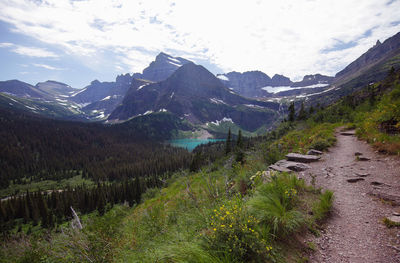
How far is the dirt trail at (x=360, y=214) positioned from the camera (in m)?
3.52

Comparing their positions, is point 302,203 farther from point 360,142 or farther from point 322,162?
point 360,142

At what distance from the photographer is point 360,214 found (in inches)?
191

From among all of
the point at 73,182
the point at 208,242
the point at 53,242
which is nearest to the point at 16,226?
the point at 73,182

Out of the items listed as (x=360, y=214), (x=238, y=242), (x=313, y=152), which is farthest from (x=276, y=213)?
(x=313, y=152)

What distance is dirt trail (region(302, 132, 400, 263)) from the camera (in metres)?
3.52

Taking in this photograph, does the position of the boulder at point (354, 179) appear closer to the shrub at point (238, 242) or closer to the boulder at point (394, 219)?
the boulder at point (394, 219)

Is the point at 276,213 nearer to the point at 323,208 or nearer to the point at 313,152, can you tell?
the point at 323,208

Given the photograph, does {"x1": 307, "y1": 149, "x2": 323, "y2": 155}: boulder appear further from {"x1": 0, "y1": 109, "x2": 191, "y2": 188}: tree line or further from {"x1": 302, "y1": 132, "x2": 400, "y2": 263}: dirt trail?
{"x1": 0, "y1": 109, "x2": 191, "y2": 188}: tree line

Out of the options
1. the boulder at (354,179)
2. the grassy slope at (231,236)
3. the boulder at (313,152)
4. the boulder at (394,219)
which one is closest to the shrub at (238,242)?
the grassy slope at (231,236)

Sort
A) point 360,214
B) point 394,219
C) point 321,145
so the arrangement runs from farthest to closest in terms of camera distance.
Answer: point 321,145 → point 360,214 → point 394,219

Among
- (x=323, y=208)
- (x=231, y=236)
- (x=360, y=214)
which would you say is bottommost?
(x=360, y=214)

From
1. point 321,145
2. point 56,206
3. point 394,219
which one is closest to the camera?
point 394,219

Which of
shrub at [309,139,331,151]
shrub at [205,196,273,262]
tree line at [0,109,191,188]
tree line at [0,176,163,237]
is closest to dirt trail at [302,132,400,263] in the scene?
shrub at [205,196,273,262]

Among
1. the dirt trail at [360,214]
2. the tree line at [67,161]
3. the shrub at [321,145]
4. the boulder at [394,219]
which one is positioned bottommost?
the tree line at [67,161]
